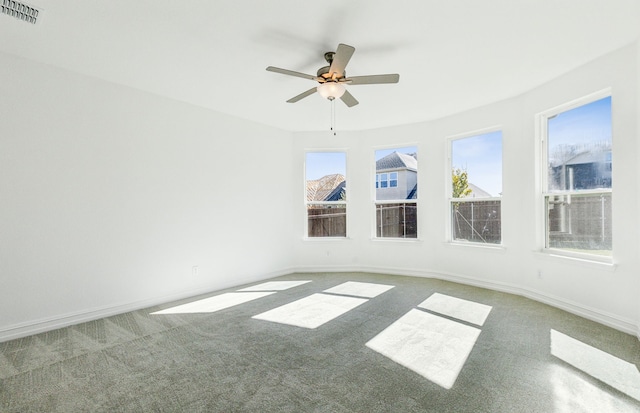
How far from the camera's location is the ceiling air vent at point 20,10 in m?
2.25

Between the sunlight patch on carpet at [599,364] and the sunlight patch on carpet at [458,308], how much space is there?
0.71 m

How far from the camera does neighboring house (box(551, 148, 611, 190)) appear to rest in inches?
129

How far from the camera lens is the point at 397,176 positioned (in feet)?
18.5

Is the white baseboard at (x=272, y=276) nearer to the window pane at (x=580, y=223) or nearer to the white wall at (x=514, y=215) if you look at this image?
the white wall at (x=514, y=215)

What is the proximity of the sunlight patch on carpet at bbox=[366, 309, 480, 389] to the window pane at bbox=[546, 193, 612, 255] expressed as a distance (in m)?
1.67

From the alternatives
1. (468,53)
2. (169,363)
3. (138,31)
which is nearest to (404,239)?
(468,53)

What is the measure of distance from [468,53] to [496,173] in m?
2.22

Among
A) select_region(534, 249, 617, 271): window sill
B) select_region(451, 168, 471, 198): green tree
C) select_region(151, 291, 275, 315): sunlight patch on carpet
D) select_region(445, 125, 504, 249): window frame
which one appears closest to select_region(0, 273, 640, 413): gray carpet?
select_region(151, 291, 275, 315): sunlight patch on carpet

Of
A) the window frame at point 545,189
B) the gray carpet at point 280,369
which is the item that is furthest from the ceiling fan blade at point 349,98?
the window frame at point 545,189

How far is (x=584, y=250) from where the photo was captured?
3.50 m

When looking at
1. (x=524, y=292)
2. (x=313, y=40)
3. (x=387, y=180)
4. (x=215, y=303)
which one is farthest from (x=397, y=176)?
(x=215, y=303)

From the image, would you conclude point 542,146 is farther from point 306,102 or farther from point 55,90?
point 55,90

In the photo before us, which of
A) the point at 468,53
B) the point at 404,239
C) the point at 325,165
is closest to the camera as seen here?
the point at 468,53

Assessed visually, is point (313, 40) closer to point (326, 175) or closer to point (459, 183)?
point (326, 175)
